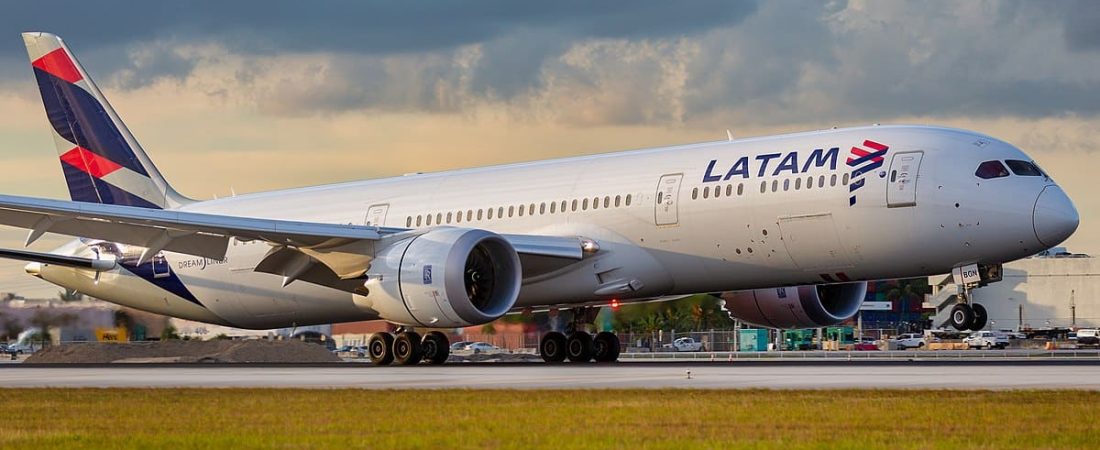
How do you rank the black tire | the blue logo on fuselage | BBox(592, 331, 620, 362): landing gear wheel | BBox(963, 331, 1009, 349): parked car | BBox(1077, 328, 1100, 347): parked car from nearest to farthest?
the blue logo on fuselage → the black tire → BBox(592, 331, 620, 362): landing gear wheel → BBox(963, 331, 1009, 349): parked car → BBox(1077, 328, 1100, 347): parked car

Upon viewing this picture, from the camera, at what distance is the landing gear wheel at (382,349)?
105 feet

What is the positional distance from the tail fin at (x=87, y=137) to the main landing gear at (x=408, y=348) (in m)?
10.1

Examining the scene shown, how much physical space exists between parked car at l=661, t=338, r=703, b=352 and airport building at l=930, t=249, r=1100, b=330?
48.8 meters

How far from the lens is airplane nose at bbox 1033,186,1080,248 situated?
87.4 feet

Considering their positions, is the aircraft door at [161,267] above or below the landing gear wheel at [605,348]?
above

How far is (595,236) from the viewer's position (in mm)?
31109

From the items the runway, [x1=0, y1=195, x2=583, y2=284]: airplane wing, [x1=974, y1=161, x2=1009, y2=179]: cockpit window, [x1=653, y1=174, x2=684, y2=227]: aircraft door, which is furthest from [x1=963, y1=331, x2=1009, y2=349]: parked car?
the runway

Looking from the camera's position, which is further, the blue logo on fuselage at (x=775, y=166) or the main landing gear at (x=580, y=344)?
the main landing gear at (x=580, y=344)

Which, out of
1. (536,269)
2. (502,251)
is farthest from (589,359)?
(502,251)

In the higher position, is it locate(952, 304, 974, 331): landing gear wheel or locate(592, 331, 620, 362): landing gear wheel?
locate(952, 304, 974, 331): landing gear wheel

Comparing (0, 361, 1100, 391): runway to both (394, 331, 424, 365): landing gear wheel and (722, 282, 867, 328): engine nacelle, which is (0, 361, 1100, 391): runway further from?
(722, 282, 867, 328): engine nacelle

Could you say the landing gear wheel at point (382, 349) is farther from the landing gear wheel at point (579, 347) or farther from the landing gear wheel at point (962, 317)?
the landing gear wheel at point (962, 317)

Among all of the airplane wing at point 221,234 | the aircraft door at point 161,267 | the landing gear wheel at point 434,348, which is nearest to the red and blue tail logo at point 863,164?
the airplane wing at point 221,234

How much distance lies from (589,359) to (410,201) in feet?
17.6
